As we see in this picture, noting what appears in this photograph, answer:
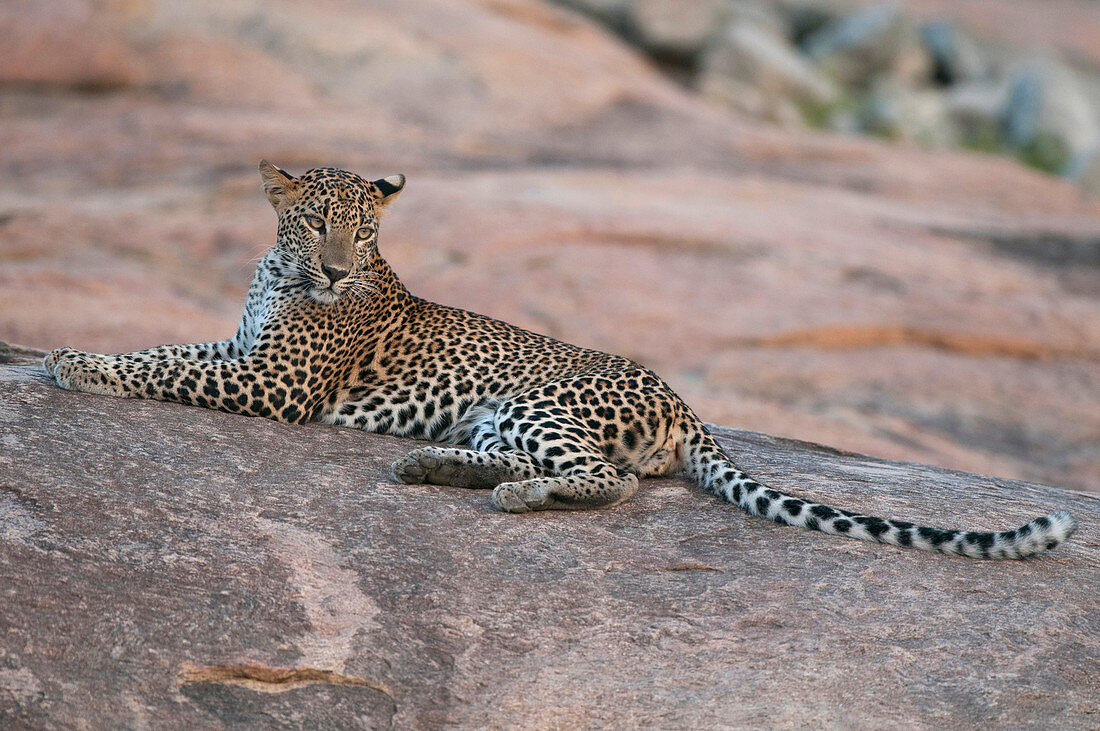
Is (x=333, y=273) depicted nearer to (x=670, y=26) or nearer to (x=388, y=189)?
(x=388, y=189)

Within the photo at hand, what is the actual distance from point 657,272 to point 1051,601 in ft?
39.2

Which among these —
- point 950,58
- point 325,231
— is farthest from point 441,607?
point 950,58

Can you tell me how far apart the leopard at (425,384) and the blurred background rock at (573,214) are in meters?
6.42

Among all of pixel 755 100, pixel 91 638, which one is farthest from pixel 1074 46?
pixel 91 638

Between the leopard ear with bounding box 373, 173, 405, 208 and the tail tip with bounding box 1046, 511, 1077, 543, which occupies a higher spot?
the leopard ear with bounding box 373, 173, 405, 208

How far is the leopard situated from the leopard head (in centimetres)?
1

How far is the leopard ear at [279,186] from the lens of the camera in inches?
308

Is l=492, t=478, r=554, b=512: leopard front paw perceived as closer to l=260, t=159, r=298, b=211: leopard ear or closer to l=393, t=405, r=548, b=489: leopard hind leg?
l=393, t=405, r=548, b=489: leopard hind leg

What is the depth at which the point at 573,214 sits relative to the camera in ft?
59.9

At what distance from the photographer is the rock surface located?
4812 millimetres

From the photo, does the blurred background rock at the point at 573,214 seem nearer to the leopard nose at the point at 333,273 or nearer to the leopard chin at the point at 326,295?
the leopard chin at the point at 326,295

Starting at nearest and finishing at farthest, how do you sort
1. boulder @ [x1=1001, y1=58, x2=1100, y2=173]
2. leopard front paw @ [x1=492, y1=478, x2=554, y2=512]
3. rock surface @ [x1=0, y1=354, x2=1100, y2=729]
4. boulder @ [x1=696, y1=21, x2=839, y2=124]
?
rock surface @ [x1=0, y1=354, x2=1100, y2=729] < leopard front paw @ [x1=492, y1=478, x2=554, y2=512] < boulder @ [x1=696, y1=21, x2=839, y2=124] < boulder @ [x1=1001, y1=58, x2=1100, y2=173]

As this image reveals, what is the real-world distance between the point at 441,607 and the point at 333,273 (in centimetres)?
294

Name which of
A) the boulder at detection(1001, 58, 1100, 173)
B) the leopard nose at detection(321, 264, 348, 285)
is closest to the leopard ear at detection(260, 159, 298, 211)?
the leopard nose at detection(321, 264, 348, 285)
